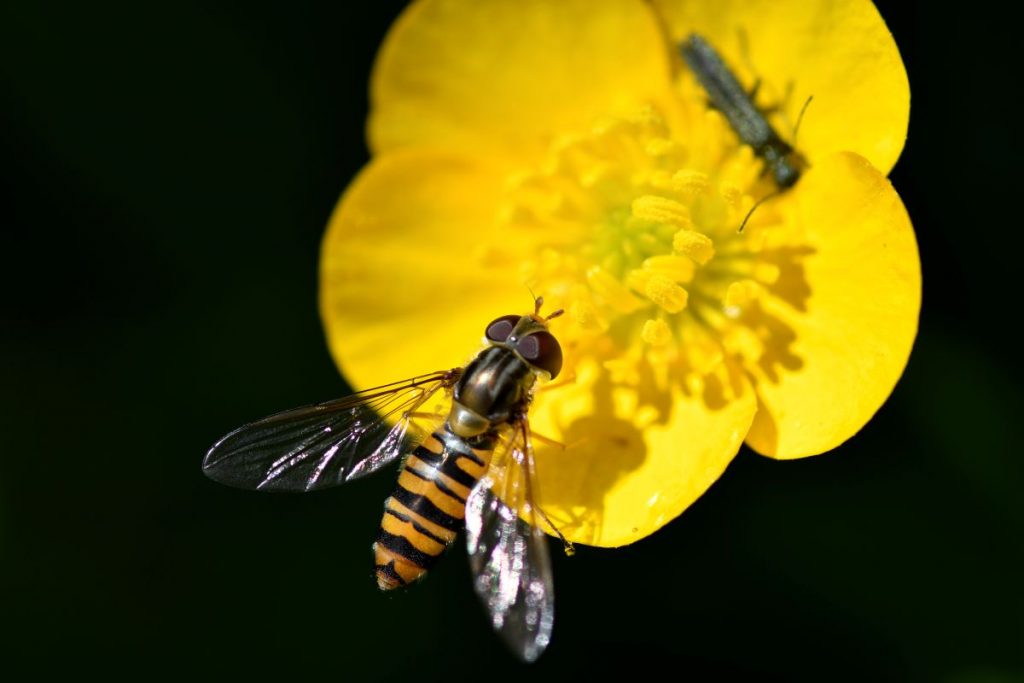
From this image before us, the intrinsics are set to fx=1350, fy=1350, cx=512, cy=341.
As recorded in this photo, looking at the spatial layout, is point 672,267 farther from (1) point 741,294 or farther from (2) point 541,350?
(2) point 541,350

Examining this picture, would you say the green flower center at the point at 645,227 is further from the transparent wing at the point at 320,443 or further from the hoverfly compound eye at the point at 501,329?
the transparent wing at the point at 320,443

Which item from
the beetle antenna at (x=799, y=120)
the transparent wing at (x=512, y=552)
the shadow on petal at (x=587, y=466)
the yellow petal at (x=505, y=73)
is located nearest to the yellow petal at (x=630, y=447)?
the shadow on petal at (x=587, y=466)

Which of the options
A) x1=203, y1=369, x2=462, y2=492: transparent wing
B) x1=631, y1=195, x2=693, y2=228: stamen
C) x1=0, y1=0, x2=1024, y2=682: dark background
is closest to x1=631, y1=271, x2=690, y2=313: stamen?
x1=631, y1=195, x2=693, y2=228: stamen

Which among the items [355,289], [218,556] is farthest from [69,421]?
[355,289]

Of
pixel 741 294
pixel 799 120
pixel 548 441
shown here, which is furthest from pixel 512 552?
pixel 799 120

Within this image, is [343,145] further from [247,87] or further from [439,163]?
[439,163]
